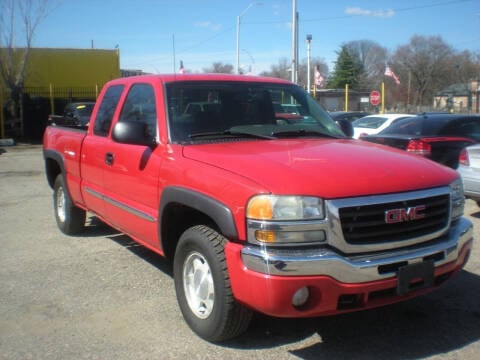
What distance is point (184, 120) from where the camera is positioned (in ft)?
13.5

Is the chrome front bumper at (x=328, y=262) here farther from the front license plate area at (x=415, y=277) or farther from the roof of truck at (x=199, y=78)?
the roof of truck at (x=199, y=78)

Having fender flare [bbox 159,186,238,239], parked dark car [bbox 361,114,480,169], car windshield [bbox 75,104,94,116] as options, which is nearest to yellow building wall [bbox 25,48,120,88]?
car windshield [bbox 75,104,94,116]

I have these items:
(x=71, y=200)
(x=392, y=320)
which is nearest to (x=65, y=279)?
(x=71, y=200)

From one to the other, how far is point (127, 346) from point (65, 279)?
1.64m

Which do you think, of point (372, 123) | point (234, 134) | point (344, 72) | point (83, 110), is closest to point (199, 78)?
point (234, 134)

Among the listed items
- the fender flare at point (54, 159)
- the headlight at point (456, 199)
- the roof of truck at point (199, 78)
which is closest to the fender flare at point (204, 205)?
the roof of truck at point (199, 78)

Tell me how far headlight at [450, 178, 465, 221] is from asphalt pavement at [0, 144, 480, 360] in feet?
2.87

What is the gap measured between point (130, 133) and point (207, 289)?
134cm

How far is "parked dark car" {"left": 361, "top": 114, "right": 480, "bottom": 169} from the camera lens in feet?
27.4

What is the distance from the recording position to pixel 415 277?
10.3ft

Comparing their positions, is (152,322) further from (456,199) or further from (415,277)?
(456,199)

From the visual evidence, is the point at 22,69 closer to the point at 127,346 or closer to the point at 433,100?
the point at 127,346

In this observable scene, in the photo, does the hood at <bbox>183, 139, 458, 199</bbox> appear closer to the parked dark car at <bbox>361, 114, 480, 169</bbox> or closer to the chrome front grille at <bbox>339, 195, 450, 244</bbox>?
the chrome front grille at <bbox>339, 195, 450, 244</bbox>

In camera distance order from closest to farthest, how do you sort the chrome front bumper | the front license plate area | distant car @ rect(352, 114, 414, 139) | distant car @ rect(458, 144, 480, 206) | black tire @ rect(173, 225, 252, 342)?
the chrome front bumper
the front license plate area
black tire @ rect(173, 225, 252, 342)
distant car @ rect(458, 144, 480, 206)
distant car @ rect(352, 114, 414, 139)
